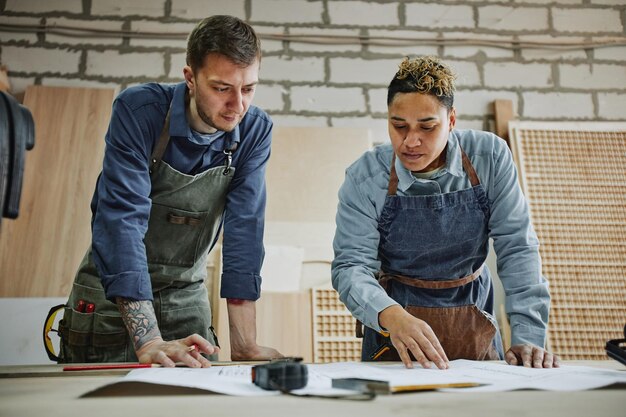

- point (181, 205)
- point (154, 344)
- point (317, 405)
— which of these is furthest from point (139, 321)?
point (317, 405)

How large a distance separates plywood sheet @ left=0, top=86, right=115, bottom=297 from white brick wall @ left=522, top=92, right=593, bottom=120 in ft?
8.73

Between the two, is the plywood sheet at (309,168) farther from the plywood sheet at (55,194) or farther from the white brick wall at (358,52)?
the plywood sheet at (55,194)

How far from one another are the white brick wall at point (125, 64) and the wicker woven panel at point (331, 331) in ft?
5.66

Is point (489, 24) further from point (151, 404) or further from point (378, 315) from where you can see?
point (151, 404)

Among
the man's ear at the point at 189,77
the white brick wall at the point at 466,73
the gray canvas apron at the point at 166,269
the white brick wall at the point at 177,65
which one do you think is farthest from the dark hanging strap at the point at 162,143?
the white brick wall at the point at 466,73

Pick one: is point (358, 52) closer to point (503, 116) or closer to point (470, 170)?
point (503, 116)

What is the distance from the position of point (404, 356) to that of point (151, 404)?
66 cm

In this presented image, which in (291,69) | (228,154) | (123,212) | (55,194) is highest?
(291,69)

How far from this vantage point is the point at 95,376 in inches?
39.3

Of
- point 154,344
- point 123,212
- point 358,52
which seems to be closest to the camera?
point 154,344

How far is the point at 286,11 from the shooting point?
3.25 m

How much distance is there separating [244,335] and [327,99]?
1.99m

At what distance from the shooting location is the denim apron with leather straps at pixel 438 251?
1.56 m

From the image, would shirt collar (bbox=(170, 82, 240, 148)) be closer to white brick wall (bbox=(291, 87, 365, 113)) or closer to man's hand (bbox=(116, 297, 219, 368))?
man's hand (bbox=(116, 297, 219, 368))
